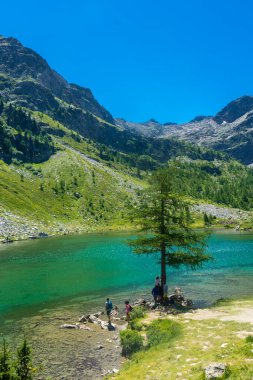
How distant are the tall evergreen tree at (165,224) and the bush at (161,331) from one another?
33.4ft

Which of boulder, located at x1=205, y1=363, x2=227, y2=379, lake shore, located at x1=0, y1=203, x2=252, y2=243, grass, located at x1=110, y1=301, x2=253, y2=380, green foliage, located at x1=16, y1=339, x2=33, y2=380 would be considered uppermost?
lake shore, located at x1=0, y1=203, x2=252, y2=243

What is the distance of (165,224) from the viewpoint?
126 feet

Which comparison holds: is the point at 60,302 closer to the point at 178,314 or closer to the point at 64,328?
the point at 64,328

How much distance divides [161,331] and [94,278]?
1254 inches

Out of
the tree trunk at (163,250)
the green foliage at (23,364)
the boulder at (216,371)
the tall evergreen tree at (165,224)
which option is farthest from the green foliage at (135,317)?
the green foliage at (23,364)

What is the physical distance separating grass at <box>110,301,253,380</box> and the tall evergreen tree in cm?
1107

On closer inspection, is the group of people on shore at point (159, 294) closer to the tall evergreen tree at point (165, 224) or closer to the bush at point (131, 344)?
the tall evergreen tree at point (165, 224)

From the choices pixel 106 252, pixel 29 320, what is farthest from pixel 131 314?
pixel 106 252

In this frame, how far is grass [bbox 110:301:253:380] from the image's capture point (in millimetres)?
16531

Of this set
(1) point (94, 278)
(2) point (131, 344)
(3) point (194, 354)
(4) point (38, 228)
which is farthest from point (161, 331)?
(4) point (38, 228)

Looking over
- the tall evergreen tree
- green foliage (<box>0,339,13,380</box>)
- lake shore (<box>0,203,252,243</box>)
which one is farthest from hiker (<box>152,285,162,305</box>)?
lake shore (<box>0,203,252,243</box>)

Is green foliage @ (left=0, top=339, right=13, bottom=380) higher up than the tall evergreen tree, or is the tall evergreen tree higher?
the tall evergreen tree

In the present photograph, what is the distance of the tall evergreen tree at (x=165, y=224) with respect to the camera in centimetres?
3734

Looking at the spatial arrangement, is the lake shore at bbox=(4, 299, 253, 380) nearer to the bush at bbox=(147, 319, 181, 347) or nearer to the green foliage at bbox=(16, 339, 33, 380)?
the bush at bbox=(147, 319, 181, 347)
